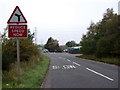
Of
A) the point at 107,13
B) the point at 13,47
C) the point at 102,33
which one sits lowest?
the point at 13,47

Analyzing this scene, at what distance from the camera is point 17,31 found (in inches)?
444

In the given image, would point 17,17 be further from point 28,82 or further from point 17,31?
point 28,82

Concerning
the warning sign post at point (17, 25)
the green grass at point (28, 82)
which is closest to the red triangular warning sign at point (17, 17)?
the warning sign post at point (17, 25)

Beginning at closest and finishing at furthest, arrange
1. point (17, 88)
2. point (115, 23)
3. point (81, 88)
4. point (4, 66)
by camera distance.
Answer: point (17, 88)
point (81, 88)
point (4, 66)
point (115, 23)

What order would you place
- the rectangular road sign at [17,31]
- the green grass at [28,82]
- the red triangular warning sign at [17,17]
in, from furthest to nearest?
the red triangular warning sign at [17,17] < the rectangular road sign at [17,31] < the green grass at [28,82]

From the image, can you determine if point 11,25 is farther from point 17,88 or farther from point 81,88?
point 81,88

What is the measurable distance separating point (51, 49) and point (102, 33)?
99.0 m

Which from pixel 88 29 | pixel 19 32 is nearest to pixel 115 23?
pixel 88 29

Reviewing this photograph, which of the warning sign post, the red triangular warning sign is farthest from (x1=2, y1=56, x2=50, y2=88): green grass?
the red triangular warning sign

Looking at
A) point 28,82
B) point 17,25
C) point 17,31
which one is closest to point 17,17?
point 17,25

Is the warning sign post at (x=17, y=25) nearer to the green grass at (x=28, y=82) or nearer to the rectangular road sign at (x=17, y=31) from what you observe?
the rectangular road sign at (x=17, y=31)

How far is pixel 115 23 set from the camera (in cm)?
3484

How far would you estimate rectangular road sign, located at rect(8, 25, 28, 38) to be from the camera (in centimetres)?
1118

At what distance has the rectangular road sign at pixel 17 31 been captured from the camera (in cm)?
1118
